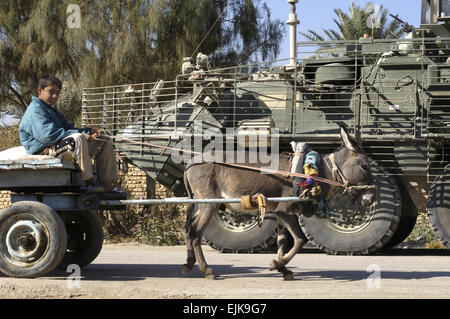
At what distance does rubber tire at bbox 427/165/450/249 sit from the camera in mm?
13352

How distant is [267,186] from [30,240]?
2.95m

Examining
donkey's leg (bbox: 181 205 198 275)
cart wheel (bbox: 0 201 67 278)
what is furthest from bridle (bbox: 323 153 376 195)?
cart wheel (bbox: 0 201 67 278)

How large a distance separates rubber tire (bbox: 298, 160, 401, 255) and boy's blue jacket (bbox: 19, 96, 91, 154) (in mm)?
5463

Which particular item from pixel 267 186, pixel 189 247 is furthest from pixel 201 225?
pixel 267 186

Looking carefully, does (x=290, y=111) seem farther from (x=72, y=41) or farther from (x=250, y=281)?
(x=72, y=41)

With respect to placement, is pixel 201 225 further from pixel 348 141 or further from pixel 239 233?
pixel 239 233

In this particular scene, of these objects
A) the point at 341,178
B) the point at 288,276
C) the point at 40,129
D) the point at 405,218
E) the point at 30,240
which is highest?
the point at 40,129

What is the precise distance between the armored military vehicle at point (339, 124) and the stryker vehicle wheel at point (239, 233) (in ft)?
0.06

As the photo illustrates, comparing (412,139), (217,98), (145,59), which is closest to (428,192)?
(412,139)

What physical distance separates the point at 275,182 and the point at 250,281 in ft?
4.31

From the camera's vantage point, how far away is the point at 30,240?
9.55 metres

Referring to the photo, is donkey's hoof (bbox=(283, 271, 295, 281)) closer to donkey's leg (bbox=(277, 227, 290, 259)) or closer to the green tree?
donkey's leg (bbox=(277, 227, 290, 259))

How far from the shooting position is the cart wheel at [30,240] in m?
9.36

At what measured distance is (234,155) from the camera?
10.4m
